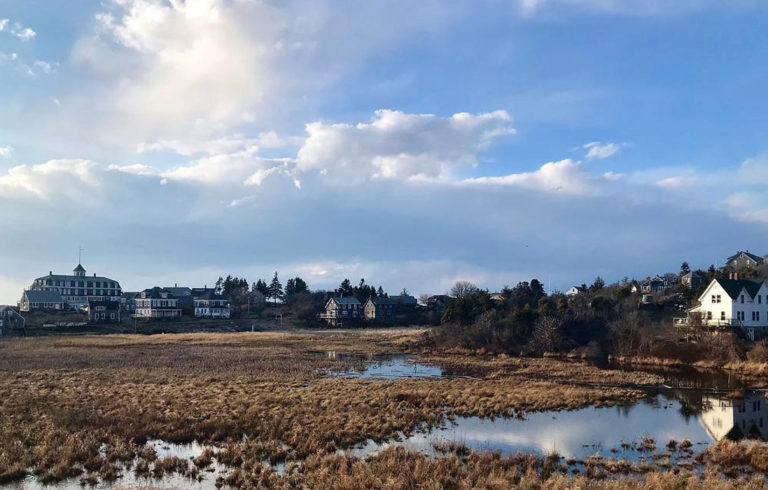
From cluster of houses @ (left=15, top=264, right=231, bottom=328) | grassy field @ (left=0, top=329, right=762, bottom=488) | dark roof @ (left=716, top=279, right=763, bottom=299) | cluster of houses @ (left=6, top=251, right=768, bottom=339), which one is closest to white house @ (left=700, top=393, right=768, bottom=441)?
grassy field @ (left=0, top=329, right=762, bottom=488)

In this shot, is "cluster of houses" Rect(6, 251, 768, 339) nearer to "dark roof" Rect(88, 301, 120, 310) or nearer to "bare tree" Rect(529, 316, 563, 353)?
"dark roof" Rect(88, 301, 120, 310)

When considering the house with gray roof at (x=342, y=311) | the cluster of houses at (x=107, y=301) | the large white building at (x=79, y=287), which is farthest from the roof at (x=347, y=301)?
the large white building at (x=79, y=287)

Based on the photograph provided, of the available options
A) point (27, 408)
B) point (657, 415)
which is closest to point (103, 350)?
point (27, 408)

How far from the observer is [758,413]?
3052cm

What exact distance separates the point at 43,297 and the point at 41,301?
1.44 metres

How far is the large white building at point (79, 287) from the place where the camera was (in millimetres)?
149875

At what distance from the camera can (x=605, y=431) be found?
2583 cm

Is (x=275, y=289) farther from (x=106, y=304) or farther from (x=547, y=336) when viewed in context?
(x=547, y=336)

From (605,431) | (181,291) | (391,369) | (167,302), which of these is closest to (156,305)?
(167,302)

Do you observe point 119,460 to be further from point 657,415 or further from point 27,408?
point 657,415

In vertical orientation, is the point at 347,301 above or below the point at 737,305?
below

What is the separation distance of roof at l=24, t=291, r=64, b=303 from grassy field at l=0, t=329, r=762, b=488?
9217 centimetres

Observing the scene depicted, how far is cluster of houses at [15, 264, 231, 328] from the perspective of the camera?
409 ft

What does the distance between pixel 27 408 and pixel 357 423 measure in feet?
53.7
